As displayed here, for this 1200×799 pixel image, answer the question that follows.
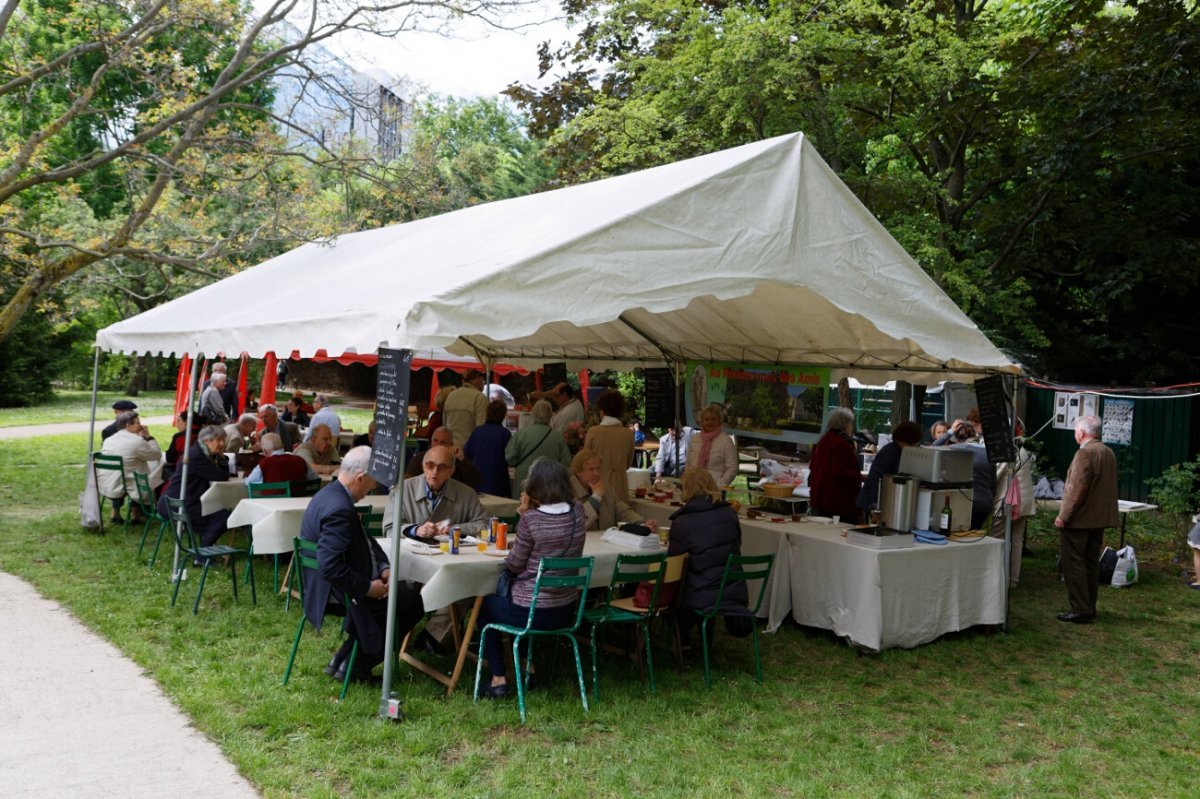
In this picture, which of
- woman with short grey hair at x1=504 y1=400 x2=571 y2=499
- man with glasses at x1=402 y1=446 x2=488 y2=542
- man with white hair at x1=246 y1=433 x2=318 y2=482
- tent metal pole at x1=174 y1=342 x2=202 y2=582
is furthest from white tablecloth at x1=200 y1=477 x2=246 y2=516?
man with glasses at x1=402 y1=446 x2=488 y2=542

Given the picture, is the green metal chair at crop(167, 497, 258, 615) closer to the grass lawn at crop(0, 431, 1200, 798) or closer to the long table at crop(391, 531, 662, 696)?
the grass lawn at crop(0, 431, 1200, 798)

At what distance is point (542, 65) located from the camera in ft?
60.5

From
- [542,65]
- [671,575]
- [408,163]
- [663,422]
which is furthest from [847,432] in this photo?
[542,65]

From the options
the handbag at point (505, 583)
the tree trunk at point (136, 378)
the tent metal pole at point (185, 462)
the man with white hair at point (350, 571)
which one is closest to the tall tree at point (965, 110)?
the tent metal pole at point (185, 462)

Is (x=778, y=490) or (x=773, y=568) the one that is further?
(x=778, y=490)

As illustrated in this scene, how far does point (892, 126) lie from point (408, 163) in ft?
22.3

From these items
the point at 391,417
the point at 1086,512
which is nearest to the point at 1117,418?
the point at 1086,512

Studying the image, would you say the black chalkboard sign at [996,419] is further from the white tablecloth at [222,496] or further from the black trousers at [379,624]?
the white tablecloth at [222,496]

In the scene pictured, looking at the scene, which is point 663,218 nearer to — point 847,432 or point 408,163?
point 847,432

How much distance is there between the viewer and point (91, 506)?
31.2 feet

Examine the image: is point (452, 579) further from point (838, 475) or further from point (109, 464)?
point (109, 464)

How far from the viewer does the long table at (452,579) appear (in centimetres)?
495

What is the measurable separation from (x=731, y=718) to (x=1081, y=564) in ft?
12.9

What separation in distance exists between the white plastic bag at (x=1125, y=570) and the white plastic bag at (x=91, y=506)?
9568 mm
